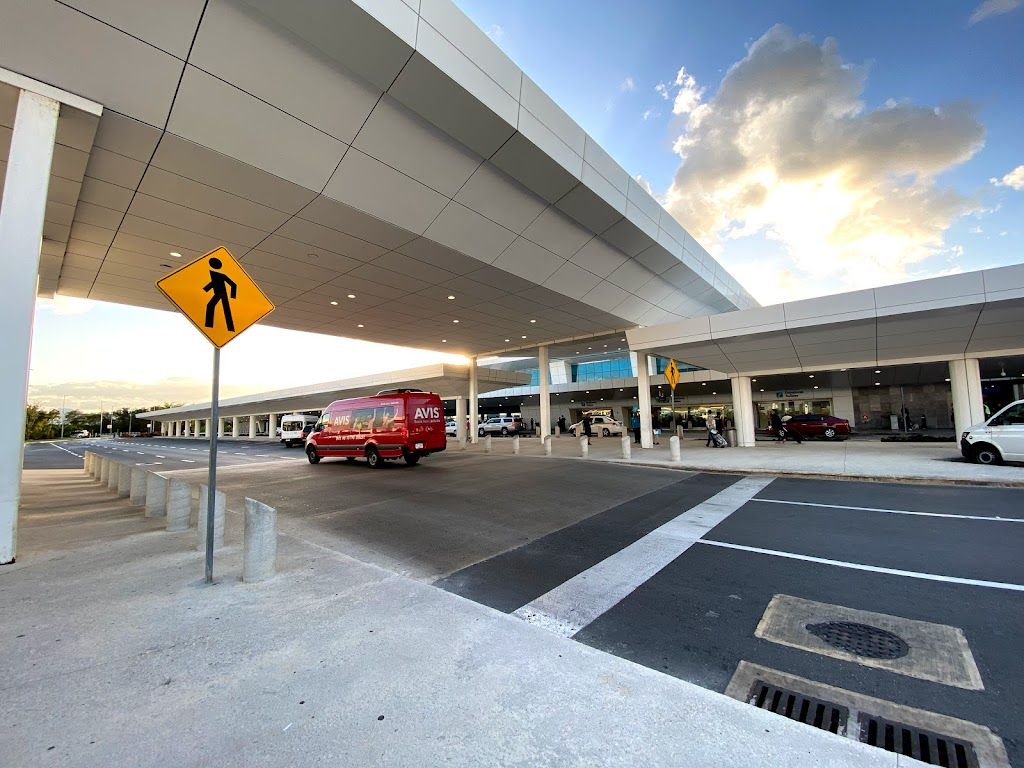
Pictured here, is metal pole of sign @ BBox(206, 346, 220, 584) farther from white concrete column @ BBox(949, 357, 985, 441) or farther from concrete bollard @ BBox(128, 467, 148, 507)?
white concrete column @ BBox(949, 357, 985, 441)

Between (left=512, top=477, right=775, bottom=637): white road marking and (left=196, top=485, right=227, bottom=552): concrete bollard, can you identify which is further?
(left=196, top=485, right=227, bottom=552): concrete bollard

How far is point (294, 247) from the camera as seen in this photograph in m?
12.3

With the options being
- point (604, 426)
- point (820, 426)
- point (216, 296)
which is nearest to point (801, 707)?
point (216, 296)

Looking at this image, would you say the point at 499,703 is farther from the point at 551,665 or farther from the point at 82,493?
the point at 82,493

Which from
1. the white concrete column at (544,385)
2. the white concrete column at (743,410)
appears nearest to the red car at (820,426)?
the white concrete column at (743,410)

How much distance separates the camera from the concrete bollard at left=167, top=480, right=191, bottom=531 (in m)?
6.52

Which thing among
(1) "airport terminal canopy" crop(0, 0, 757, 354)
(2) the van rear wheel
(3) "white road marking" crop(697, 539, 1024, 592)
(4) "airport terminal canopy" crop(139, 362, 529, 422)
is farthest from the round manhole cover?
(4) "airport terminal canopy" crop(139, 362, 529, 422)

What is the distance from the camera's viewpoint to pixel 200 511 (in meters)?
5.38

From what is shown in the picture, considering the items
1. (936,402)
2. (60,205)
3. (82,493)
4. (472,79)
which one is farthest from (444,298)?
(936,402)

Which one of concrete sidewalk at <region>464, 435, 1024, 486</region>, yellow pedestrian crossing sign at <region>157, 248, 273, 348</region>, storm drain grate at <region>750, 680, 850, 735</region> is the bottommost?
storm drain grate at <region>750, 680, 850, 735</region>

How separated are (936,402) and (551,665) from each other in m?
44.9

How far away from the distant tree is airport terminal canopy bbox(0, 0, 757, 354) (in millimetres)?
108665

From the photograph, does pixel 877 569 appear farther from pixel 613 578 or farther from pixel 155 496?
pixel 155 496

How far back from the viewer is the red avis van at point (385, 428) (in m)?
16.3
